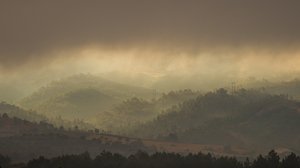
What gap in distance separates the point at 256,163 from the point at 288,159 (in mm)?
10683

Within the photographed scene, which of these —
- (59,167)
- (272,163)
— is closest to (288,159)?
(272,163)

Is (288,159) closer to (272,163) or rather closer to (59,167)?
(272,163)

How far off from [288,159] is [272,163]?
5395mm

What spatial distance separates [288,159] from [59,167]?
227 ft

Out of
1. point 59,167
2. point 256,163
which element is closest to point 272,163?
point 256,163

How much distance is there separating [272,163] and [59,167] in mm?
64758

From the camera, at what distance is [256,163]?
198 m

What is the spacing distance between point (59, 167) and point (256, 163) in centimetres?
6043

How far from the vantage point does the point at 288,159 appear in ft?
630

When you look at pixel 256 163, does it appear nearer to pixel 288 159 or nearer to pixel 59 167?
pixel 288 159

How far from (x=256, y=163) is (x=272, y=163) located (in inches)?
211

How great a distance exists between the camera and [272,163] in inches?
7677

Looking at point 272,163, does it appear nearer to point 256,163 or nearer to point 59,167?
point 256,163
